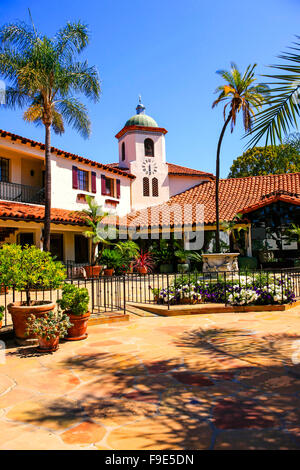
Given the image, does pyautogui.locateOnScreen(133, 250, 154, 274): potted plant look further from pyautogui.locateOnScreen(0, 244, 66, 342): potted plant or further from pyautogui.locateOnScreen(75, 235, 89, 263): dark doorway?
pyautogui.locateOnScreen(0, 244, 66, 342): potted plant

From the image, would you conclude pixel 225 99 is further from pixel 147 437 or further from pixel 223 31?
pixel 147 437

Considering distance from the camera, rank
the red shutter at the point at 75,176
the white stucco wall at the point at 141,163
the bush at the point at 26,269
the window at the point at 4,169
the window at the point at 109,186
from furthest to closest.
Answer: the white stucco wall at the point at 141,163
the window at the point at 109,186
the red shutter at the point at 75,176
the window at the point at 4,169
the bush at the point at 26,269

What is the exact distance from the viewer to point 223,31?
383 centimetres

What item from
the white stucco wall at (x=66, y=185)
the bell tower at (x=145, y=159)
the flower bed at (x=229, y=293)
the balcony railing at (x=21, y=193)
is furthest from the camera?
the bell tower at (x=145, y=159)

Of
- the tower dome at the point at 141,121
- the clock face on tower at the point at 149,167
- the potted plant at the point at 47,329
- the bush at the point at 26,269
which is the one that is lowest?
the potted plant at the point at 47,329

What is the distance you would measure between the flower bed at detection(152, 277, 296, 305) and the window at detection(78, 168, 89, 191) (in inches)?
477

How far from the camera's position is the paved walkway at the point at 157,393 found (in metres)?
2.96

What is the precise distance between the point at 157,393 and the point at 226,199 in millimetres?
20887

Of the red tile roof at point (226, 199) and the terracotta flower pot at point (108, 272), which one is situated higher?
the red tile roof at point (226, 199)

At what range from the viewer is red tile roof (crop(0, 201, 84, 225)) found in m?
14.1

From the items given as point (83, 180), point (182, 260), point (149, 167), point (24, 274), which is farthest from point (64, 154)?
point (24, 274)

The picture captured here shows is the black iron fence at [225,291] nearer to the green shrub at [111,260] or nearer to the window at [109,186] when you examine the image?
the green shrub at [111,260]

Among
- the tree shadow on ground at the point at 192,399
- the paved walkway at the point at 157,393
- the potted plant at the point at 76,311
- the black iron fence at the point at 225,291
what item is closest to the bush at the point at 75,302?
the potted plant at the point at 76,311

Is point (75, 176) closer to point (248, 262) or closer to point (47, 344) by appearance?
point (248, 262)
